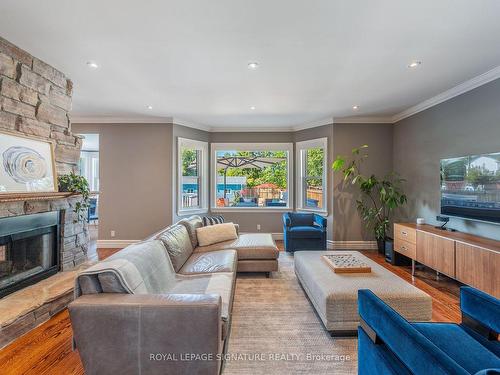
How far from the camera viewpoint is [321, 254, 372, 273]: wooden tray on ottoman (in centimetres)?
255

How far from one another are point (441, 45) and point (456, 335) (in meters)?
2.47

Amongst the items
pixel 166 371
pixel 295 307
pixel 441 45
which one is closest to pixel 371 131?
pixel 441 45

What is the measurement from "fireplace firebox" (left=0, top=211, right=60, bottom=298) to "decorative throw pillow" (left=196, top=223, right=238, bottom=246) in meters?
1.69

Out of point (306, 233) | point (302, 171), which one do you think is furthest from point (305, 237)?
point (302, 171)

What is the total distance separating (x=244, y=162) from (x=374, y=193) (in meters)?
2.88

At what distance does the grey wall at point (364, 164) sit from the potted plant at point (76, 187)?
4.25 m

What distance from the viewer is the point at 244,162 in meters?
5.92

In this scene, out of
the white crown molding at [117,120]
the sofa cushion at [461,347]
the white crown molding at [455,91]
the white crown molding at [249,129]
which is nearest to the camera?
the sofa cushion at [461,347]

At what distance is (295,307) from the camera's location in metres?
2.62

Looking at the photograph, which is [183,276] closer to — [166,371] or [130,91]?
[166,371]

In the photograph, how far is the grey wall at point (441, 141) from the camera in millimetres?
2980

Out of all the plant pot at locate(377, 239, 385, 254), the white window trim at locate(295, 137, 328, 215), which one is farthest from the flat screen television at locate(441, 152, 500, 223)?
the white window trim at locate(295, 137, 328, 215)

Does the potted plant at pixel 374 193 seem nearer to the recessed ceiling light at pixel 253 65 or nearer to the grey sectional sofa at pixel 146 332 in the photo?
the recessed ceiling light at pixel 253 65

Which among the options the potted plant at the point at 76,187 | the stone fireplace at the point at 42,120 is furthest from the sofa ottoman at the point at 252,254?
Result: the stone fireplace at the point at 42,120
